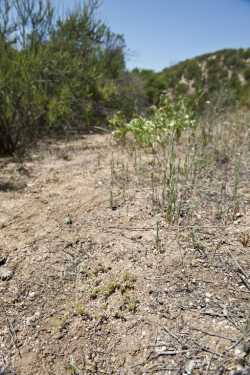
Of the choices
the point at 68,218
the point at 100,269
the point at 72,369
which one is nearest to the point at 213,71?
the point at 68,218

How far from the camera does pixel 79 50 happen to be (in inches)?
254

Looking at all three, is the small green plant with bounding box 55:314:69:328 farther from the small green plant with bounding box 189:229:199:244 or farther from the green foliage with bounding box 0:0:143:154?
the green foliage with bounding box 0:0:143:154

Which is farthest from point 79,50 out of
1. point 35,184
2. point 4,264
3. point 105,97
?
point 4,264

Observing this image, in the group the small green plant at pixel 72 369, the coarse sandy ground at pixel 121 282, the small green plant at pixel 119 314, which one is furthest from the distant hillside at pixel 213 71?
the small green plant at pixel 72 369

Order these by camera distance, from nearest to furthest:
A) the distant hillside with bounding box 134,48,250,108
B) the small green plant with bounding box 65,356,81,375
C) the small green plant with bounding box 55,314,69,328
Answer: the small green plant with bounding box 65,356,81,375 → the small green plant with bounding box 55,314,69,328 → the distant hillside with bounding box 134,48,250,108

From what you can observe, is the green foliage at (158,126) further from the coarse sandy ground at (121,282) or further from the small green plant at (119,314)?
the small green plant at (119,314)

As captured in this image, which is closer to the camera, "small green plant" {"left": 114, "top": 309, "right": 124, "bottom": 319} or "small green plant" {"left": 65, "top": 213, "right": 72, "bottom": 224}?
"small green plant" {"left": 114, "top": 309, "right": 124, "bottom": 319}

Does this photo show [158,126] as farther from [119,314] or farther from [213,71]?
[213,71]

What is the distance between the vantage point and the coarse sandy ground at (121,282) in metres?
1.44

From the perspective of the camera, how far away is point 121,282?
73.8 inches

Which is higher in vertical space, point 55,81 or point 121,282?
point 55,81

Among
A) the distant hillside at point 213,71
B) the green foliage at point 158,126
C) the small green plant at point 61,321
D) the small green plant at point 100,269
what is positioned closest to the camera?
the small green plant at point 61,321

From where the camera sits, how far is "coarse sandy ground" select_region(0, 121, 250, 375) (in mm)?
1444

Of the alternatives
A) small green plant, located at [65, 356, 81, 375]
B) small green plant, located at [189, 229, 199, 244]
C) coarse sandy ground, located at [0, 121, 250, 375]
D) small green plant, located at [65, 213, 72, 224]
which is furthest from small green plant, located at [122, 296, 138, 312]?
small green plant, located at [65, 213, 72, 224]
